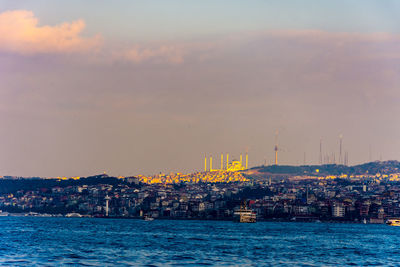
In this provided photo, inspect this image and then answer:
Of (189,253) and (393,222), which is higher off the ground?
(393,222)

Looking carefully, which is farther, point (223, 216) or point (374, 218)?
point (223, 216)

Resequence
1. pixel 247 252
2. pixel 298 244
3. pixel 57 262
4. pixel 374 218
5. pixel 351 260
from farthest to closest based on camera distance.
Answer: pixel 374 218
pixel 298 244
pixel 247 252
pixel 351 260
pixel 57 262

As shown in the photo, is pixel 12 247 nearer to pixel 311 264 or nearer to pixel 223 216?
pixel 311 264

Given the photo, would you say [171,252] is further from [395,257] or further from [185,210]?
[185,210]

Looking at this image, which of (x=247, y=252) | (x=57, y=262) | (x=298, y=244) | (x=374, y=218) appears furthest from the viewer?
(x=374, y=218)

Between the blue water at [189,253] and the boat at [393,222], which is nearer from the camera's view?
the blue water at [189,253]

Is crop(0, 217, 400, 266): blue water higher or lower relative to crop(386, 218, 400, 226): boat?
lower

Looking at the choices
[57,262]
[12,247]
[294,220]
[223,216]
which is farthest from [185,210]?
[57,262]

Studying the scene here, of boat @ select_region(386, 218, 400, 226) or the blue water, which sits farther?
boat @ select_region(386, 218, 400, 226)

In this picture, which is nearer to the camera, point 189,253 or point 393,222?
point 189,253

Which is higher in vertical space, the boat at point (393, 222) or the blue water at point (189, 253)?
the boat at point (393, 222)
